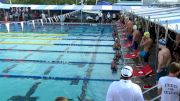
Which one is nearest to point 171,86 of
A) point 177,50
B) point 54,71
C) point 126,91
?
point 126,91

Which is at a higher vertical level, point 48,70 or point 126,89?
point 126,89

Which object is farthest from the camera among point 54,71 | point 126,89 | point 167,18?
point 54,71

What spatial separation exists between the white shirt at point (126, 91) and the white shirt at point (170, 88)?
0.59 meters

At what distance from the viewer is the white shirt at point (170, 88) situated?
155 inches

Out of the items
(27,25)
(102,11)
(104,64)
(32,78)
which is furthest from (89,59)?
(102,11)

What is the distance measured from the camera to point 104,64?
11.7 m

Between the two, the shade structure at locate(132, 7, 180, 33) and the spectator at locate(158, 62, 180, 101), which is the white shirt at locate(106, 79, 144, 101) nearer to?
the spectator at locate(158, 62, 180, 101)

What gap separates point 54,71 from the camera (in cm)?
1067

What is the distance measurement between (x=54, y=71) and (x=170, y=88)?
707 cm

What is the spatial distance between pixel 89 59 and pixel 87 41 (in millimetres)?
5518

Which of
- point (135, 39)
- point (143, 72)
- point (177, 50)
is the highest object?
point (177, 50)

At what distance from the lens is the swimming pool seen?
8.30 meters

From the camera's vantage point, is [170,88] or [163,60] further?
[163,60]

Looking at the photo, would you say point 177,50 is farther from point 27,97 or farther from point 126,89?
point 126,89
